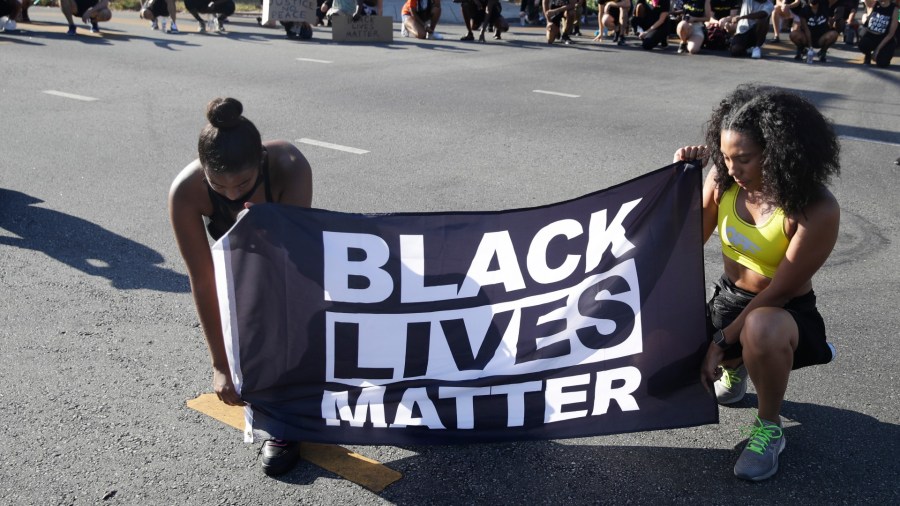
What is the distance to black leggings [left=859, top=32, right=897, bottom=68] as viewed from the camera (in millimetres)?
14203

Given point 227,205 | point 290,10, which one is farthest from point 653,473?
point 290,10

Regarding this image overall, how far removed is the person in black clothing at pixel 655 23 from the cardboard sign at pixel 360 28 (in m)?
4.73

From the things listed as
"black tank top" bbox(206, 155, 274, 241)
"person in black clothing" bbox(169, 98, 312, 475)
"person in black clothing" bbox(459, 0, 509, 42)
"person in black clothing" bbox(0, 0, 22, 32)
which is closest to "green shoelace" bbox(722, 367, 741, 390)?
"person in black clothing" bbox(169, 98, 312, 475)

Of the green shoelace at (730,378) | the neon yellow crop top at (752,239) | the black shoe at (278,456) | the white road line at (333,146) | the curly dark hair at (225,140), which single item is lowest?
A: the black shoe at (278,456)

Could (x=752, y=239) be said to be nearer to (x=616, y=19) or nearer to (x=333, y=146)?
(x=333, y=146)

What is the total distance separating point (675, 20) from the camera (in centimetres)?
1672

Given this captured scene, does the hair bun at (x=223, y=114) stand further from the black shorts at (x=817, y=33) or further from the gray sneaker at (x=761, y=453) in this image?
the black shorts at (x=817, y=33)

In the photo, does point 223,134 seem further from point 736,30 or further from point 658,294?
point 736,30

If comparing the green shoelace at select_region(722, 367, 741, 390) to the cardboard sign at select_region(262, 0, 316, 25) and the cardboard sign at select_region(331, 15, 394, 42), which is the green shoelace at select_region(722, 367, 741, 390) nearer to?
the cardboard sign at select_region(331, 15, 394, 42)

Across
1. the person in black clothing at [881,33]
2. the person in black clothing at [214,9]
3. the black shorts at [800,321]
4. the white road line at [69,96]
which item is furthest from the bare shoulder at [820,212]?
the person in black clothing at [214,9]

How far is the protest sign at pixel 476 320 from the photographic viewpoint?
3146 millimetres

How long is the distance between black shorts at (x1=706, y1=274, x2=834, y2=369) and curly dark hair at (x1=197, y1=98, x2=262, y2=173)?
5.97ft

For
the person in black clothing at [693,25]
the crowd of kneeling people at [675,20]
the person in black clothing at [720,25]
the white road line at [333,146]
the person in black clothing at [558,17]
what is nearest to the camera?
the white road line at [333,146]

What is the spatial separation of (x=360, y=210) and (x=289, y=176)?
3.02 meters
